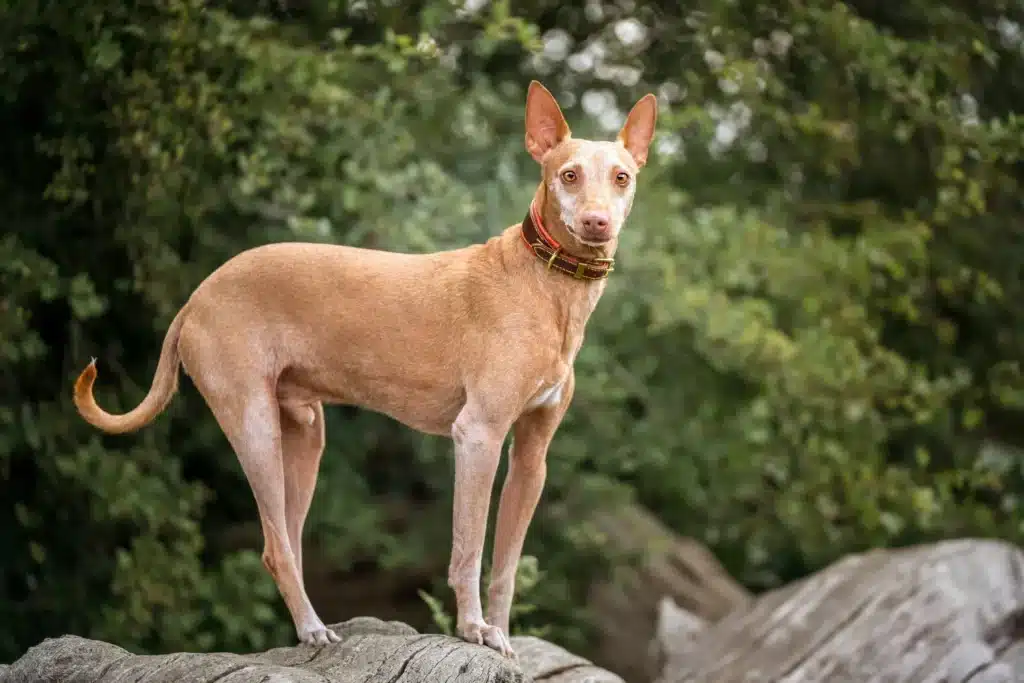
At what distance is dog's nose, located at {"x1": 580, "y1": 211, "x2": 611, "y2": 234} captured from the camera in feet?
12.0

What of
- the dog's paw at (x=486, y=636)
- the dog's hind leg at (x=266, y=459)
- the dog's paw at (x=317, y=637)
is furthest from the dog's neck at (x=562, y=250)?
the dog's paw at (x=317, y=637)

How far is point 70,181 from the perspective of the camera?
17.4 ft

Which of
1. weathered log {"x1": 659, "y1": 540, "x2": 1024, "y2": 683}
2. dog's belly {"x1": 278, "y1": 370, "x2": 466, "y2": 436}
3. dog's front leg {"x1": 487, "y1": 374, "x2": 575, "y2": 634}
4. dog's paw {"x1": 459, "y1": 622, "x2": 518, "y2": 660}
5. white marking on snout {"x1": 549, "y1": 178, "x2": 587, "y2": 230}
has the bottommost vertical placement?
weathered log {"x1": 659, "y1": 540, "x2": 1024, "y2": 683}

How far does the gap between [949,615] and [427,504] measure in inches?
169

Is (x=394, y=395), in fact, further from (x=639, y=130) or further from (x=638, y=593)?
(x=638, y=593)

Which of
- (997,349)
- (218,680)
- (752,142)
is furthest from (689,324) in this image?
(218,680)

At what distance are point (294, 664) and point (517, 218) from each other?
12.2 feet

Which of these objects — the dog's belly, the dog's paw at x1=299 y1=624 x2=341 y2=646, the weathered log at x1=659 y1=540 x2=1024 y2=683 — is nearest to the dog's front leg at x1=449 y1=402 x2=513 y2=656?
the dog's belly

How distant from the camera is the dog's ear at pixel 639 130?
13.4 feet

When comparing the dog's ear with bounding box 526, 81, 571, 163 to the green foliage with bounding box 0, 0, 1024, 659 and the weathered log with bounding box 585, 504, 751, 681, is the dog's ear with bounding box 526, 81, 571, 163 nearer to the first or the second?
the green foliage with bounding box 0, 0, 1024, 659

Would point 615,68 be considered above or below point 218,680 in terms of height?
above

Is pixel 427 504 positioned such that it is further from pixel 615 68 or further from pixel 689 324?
pixel 615 68

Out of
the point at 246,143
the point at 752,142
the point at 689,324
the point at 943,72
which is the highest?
the point at 943,72

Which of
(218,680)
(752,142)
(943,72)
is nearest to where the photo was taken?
(218,680)
